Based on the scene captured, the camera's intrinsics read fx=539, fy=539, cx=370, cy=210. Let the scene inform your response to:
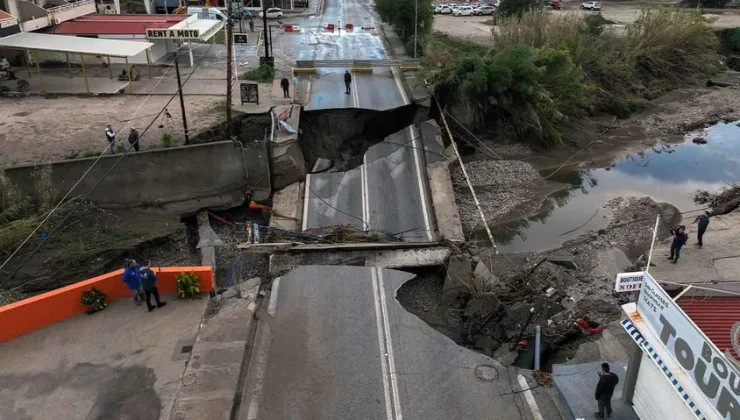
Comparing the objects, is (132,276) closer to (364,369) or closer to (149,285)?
(149,285)

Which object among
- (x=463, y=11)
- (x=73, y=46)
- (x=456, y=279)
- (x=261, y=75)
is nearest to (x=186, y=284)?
(x=456, y=279)

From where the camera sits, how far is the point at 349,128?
94.3ft

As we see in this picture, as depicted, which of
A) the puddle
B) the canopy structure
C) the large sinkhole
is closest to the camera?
the puddle

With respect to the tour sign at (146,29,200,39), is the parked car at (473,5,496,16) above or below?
below

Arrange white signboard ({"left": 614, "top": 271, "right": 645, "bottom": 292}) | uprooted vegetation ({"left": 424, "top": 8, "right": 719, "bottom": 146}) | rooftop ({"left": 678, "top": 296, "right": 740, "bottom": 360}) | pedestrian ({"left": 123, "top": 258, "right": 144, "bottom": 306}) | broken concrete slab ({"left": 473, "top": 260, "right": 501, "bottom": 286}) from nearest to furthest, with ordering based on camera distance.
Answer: rooftop ({"left": 678, "top": 296, "right": 740, "bottom": 360}) < white signboard ({"left": 614, "top": 271, "right": 645, "bottom": 292}) < pedestrian ({"left": 123, "top": 258, "right": 144, "bottom": 306}) < broken concrete slab ({"left": 473, "top": 260, "right": 501, "bottom": 286}) < uprooted vegetation ({"left": 424, "top": 8, "right": 719, "bottom": 146})

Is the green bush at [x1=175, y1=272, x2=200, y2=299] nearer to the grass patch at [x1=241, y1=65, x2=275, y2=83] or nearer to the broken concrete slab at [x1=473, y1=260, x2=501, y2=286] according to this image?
the broken concrete slab at [x1=473, y1=260, x2=501, y2=286]

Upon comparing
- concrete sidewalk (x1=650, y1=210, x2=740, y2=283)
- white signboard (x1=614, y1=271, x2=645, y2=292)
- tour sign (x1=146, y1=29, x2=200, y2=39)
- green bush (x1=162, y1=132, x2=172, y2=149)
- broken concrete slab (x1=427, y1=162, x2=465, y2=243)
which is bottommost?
concrete sidewalk (x1=650, y1=210, x2=740, y2=283)

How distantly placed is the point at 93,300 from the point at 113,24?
32633 mm

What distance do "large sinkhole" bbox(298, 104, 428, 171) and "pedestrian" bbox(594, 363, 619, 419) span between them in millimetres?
18324

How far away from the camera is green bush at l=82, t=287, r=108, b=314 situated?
13058mm

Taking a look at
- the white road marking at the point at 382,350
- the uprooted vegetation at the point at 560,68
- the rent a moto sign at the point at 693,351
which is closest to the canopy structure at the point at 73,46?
the uprooted vegetation at the point at 560,68

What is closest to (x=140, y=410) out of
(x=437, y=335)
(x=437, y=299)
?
(x=437, y=335)

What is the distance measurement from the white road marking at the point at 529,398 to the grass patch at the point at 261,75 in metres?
26.8

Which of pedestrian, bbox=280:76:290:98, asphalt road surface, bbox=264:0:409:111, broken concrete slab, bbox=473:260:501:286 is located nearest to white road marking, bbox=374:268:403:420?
broken concrete slab, bbox=473:260:501:286
